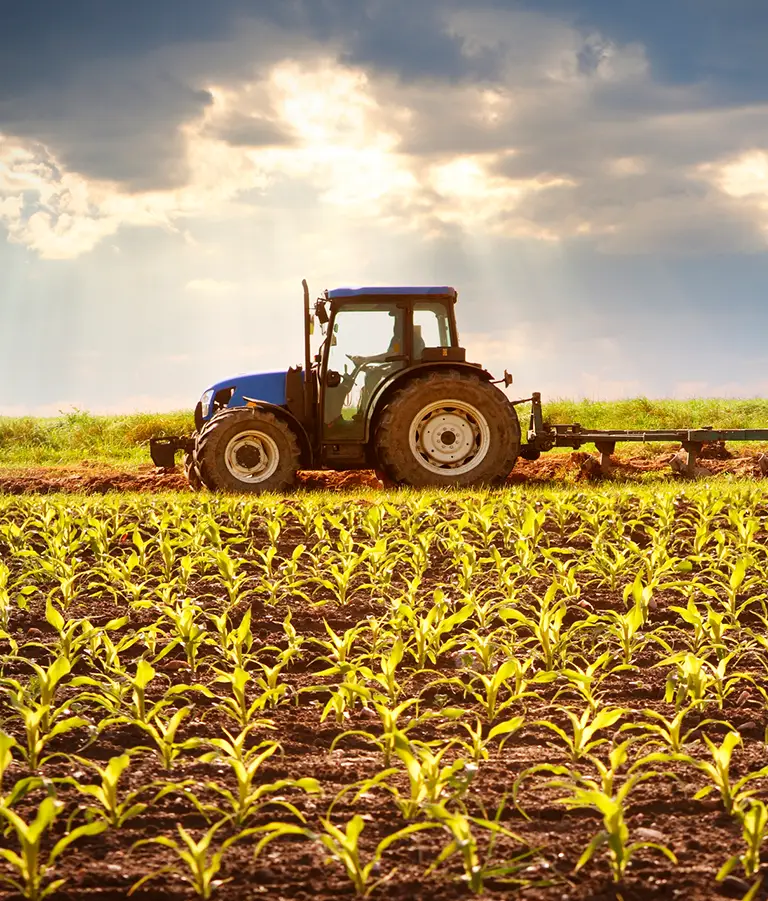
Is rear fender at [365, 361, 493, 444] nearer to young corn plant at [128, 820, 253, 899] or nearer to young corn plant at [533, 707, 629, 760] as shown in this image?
young corn plant at [533, 707, 629, 760]

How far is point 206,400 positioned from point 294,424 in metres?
1.51

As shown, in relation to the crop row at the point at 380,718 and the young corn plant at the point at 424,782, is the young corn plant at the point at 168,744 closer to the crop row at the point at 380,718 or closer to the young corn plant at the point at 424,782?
the crop row at the point at 380,718

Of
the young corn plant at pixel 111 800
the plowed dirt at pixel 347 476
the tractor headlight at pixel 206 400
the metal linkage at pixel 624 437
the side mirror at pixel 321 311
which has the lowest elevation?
the young corn plant at pixel 111 800

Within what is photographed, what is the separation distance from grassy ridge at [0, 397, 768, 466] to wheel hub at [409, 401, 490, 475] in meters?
8.64

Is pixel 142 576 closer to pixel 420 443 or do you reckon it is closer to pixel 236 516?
pixel 236 516

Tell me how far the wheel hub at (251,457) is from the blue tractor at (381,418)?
0.03 ft

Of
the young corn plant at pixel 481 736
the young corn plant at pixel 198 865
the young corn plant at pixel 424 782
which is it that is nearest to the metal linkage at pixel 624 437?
the young corn plant at pixel 481 736

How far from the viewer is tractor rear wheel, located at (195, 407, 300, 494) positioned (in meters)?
9.71

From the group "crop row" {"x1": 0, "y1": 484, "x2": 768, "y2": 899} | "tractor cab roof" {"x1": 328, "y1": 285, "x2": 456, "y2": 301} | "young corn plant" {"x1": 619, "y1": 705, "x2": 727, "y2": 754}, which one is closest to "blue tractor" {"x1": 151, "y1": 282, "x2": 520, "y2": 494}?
"tractor cab roof" {"x1": 328, "y1": 285, "x2": 456, "y2": 301}

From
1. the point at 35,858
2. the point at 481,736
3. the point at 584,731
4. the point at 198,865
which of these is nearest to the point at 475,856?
the point at 198,865

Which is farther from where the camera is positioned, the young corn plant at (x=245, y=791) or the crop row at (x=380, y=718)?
the young corn plant at (x=245, y=791)

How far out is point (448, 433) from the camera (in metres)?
10.1

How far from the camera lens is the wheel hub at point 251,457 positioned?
985cm

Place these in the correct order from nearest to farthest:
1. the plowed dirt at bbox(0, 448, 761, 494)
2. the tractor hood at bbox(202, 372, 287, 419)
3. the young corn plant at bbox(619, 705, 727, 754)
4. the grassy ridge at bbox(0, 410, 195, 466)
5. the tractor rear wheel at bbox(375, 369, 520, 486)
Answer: the young corn plant at bbox(619, 705, 727, 754) → the tractor rear wheel at bbox(375, 369, 520, 486) → the tractor hood at bbox(202, 372, 287, 419) → the plowed dirt at bbox(0, 448, 761, 494) → the grassy ridge at bbox(0, 410, 195, 466)
